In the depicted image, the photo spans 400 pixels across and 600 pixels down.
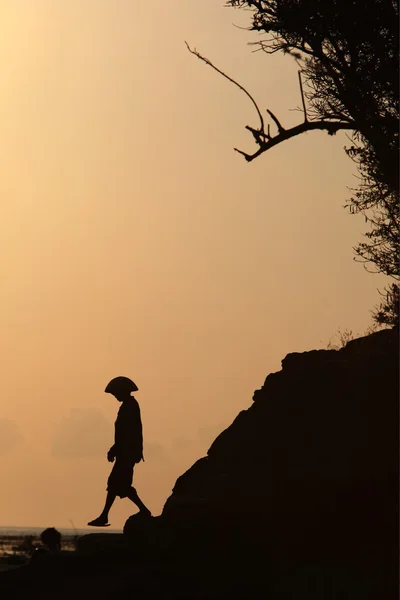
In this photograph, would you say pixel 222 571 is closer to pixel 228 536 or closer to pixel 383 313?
pixel 228 536

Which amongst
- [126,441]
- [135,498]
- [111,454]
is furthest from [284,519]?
[111,454]

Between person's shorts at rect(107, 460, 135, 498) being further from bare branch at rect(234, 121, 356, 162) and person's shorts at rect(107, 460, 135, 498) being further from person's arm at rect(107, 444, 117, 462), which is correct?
bare branch at rect(234, 121, 356, 162)

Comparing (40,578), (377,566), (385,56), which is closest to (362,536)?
(377,566)

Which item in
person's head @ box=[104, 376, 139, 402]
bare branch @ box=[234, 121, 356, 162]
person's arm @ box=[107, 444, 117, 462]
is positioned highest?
bare branch @ box=[234, 121, 356, 162]

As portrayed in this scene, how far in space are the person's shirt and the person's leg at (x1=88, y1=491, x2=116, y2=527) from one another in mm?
727

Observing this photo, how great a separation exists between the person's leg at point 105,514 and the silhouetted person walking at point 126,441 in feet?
0.34

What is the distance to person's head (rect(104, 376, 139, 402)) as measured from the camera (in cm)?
1928

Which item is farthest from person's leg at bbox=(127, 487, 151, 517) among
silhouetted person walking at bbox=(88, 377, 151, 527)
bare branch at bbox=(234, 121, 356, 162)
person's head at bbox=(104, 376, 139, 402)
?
bare branch at bbox=(234, 121, 356, 162)

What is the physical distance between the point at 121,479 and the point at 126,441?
66cm

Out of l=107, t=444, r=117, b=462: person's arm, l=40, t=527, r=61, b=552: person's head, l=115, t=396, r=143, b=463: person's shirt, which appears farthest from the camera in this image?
l=107, t=444, r=117, b=462: person's arm

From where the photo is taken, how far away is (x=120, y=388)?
1927cm

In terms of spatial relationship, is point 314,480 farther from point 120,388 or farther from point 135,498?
point 120,388

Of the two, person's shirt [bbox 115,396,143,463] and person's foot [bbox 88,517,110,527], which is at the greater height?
person's shirt [bbox 115,396,143,463]

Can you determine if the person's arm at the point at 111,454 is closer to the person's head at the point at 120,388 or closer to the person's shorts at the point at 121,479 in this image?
the person's shorts at the point at 121,479
